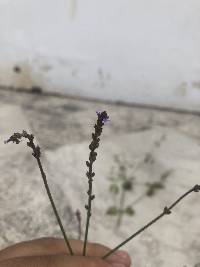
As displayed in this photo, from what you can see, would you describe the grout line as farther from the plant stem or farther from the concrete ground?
the plant stem

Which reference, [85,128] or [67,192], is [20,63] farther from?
[67,192]

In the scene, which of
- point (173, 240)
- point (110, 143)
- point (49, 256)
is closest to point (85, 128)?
point (110, 143)

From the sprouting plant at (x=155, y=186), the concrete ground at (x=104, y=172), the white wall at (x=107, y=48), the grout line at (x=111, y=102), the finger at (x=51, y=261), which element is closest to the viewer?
the finger at (x=51, y=261)

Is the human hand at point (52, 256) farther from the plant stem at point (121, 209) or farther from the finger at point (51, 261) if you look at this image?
the plant stem at point (121, 209)

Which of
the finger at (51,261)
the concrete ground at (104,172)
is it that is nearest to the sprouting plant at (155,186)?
the concrete ground at (104,172)

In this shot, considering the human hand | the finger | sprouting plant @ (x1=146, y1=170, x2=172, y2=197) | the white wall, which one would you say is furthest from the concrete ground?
the finger
